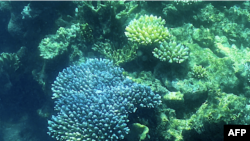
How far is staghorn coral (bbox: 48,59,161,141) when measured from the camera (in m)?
4.04

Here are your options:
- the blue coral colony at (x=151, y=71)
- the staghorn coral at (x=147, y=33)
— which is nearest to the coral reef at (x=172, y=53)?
the blue coral colony at (x=151, y=71)

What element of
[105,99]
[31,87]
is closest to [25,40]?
[31,87]

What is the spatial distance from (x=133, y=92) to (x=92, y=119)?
39.1 inches

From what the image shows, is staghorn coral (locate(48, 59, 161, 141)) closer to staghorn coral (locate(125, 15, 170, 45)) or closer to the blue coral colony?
the blue coral colony

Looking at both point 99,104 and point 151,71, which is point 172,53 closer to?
point 151,71

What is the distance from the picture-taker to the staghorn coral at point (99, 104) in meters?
4.04

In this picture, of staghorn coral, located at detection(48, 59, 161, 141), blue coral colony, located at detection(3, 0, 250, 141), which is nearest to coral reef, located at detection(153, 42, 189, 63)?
blue coral colony, located at detection(3, 0, 250, 141)

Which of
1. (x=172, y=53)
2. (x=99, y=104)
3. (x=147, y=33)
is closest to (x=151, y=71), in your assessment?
(x=172, y=53)

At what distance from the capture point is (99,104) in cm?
418

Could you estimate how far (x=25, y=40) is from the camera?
26.8 feet

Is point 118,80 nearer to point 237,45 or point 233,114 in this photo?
point 233,114

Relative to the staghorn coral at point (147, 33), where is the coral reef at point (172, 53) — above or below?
below

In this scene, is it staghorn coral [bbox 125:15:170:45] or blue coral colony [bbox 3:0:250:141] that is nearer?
blue coral colony [bbox 3:0:250:141]

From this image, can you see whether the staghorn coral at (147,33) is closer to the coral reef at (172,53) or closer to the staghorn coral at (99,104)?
the coral reef at (172,53)
